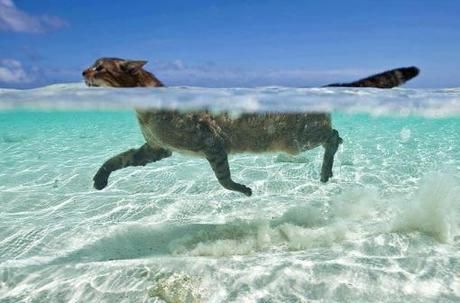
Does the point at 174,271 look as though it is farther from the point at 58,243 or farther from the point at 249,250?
the point at 58,243

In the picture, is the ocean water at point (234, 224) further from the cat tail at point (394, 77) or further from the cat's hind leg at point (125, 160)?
the cat tail at point (394, 77)

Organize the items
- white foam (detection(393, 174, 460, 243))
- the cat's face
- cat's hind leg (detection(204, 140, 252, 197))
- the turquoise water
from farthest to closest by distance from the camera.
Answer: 1. cat's hind leg (detection(204, 140, 252, 197))
2. the cat's face
3. white foam (detection(393, 174, 460, 243))
4. the turquoise water

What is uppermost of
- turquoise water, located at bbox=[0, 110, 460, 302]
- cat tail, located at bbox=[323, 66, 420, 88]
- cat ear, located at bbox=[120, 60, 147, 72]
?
cat ear, located at bbox=[120, 60, 147, 72]

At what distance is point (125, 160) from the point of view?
7.59 meters

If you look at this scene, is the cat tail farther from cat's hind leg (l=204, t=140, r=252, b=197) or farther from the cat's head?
the cat's head

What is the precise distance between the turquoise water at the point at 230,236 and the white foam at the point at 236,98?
2074mm

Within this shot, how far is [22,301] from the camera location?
15.9 ft

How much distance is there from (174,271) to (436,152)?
1378cm

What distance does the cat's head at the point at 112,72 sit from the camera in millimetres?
7045

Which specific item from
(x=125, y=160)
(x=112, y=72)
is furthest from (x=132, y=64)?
(x=125, y=160)

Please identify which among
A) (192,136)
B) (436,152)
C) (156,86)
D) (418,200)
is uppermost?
(156,86)

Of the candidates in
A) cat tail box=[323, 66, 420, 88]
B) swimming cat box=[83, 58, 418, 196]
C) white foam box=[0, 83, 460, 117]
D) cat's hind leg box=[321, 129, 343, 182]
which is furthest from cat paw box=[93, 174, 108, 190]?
cat tail box=[323, 66, 420, 88]

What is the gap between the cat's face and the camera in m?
7.03

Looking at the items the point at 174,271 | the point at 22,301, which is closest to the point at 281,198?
the point at 174,271
